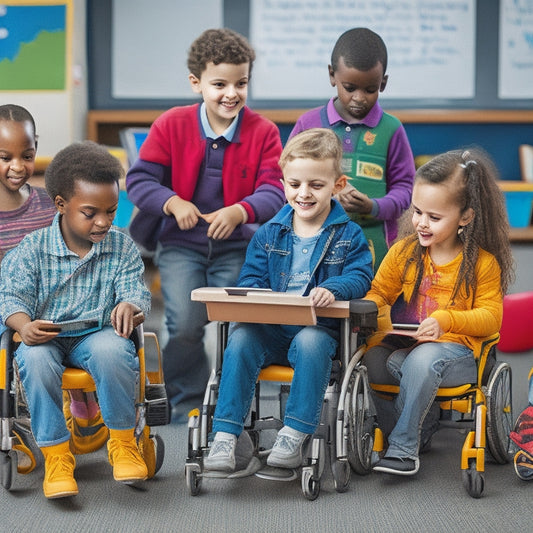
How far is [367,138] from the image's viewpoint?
8.65ft

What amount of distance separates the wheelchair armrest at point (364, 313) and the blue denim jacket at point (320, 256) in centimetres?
12

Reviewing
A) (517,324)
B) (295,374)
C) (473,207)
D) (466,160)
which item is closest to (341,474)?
(295,374)

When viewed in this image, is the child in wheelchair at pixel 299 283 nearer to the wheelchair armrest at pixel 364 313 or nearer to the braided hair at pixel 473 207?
the wheelchair armrest at pixel 364 313

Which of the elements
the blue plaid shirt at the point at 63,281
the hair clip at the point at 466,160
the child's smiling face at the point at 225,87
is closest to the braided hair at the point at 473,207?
the hair clip at the point at 466,160

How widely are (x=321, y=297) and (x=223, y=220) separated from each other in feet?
1.92

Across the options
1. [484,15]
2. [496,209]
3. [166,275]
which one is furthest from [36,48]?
[496,209]

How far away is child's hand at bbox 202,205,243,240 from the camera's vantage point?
2.50 m

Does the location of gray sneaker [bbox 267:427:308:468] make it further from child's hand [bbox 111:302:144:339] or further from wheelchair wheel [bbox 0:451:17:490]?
wheelchair wheel [bbox 0:451:17:490]

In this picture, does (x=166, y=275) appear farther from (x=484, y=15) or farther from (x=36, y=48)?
(x=484, y=15)

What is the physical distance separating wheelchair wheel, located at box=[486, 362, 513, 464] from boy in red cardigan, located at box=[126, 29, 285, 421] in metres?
0.83

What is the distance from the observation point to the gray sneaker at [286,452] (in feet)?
6.68

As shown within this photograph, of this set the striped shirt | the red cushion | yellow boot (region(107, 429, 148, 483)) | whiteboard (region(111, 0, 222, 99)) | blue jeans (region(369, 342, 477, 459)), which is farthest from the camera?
whiteboard (region(111, 0, 222, 99))

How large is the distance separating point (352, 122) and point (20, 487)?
1.42 meters

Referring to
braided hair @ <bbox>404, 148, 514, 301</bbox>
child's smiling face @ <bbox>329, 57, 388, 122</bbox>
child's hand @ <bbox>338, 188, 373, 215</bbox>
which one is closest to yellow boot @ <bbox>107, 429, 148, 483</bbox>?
braided hair @ <bbox>404, 148, 514, 301</bbox>
